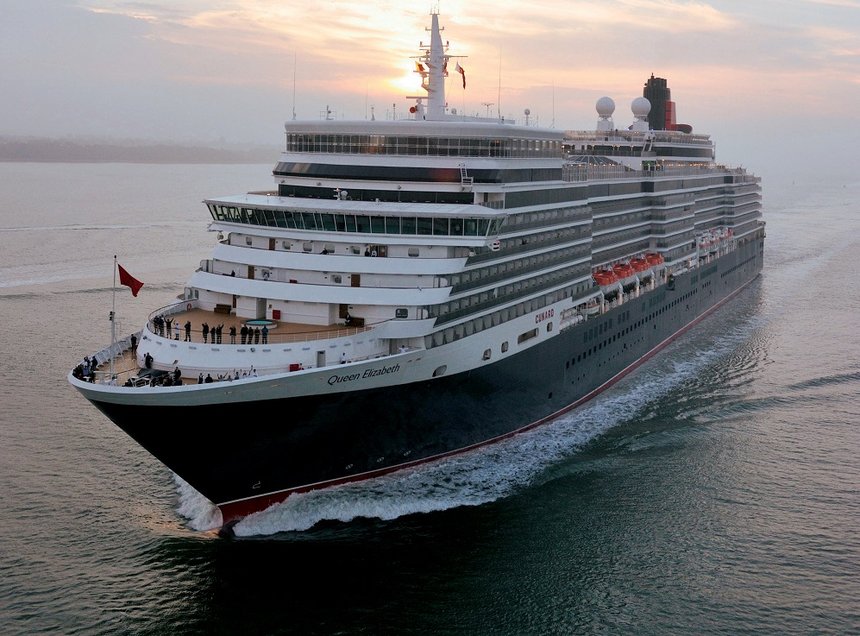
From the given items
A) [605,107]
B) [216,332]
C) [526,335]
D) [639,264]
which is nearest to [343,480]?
[216,332]

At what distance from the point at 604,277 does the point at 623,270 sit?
3022mm

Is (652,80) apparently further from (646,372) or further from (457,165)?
(457,165)

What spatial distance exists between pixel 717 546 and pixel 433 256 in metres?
12.7

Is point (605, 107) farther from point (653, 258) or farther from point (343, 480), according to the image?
point (343, 480)

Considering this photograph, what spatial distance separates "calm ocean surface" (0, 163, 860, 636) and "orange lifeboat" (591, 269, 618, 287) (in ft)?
17.8

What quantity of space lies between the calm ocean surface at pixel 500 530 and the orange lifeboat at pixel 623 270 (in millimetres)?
5670

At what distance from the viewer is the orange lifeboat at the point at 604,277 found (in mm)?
41984

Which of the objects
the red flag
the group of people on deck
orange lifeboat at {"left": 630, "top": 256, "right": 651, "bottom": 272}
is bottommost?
the group of people on deck

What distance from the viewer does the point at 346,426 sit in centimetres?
2642

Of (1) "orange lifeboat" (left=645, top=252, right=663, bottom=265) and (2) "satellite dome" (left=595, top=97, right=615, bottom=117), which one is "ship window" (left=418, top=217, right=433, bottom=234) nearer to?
(1) "orange lifeboat" (left=645, top=252, right=663, bottom=265)

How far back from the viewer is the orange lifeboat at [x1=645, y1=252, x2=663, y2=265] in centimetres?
4950

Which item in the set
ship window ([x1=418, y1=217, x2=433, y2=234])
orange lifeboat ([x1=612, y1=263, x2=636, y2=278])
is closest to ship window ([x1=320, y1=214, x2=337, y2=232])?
ship window ([x1=418, y1=217, x2=433, y2=234])

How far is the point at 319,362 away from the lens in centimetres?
2547

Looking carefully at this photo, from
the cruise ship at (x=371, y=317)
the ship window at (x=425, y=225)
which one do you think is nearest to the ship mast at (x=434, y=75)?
the cruise ship at (x=371, y=317)
